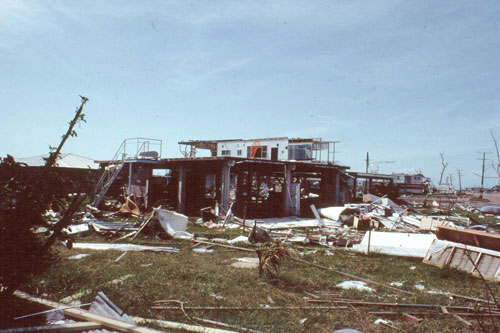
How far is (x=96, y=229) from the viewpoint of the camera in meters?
12.3

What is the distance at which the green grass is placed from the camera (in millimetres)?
5085

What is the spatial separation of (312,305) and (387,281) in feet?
8.32

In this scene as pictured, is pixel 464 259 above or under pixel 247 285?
above

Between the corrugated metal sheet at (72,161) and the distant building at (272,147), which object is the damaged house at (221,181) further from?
the corrugated metal sheet at (72,161)

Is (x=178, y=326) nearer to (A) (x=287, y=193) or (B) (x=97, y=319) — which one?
(B) (x=97, y=319)

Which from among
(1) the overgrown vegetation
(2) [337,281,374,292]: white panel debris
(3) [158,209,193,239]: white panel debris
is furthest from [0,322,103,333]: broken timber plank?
(3) [158,209,193,239]: white panel debris

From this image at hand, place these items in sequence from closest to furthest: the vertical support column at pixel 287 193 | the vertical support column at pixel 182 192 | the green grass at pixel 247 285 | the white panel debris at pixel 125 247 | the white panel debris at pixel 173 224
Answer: the green grass at pixel 247 285 < the white panel debris at pixel 125 247 < the white panel debris at pixel 173 224 < the vertical support column at pixel 182 192 < the vertical support column at pixel 287 193

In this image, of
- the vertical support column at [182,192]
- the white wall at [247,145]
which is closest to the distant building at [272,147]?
the white wall at [247,145]

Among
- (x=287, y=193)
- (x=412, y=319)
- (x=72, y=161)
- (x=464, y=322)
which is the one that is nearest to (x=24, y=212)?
(x=412, y=319)

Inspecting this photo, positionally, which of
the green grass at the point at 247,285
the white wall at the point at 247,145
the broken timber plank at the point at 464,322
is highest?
the white wall at the point at 247,145

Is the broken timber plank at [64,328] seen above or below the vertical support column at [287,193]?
below

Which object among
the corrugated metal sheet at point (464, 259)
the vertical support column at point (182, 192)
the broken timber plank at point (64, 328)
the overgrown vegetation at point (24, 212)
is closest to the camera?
the overgrown vegetation at point (24, 212)

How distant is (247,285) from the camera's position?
6.74 m

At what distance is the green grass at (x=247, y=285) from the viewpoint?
16.7 feet
